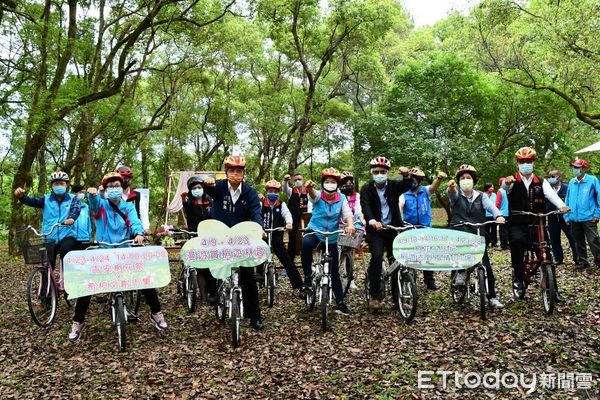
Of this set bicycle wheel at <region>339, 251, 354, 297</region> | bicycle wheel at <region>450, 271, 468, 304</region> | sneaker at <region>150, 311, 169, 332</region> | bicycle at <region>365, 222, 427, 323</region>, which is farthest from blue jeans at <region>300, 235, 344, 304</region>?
sneaker at <region>150, 311, 169, 332</region>

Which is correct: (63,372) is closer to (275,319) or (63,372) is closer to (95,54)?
(275,319)

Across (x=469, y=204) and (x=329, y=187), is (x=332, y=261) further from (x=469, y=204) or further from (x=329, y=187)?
(x=469, y=204)

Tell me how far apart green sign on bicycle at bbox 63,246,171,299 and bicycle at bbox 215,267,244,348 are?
0.77 m

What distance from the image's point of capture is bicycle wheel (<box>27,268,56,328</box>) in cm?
715

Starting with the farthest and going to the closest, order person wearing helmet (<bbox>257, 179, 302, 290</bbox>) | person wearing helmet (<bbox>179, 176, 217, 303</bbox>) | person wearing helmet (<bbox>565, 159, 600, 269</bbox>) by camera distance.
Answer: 1. person wearing helmet (<bbox>565, 159, 600, 269</bbox>)
2. person wearing helmet (<bbox>257, 179, 302, 290</bbox>)
3. person wearing helmet (<bbox>179, 176, 217, 303</bbox>)

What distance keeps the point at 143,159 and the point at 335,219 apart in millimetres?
25897

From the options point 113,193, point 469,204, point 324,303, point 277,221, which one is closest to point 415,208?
point 469,204

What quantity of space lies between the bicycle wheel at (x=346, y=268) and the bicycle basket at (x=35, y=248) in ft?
14.5

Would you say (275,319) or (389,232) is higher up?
(389,232)

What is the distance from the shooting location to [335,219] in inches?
280

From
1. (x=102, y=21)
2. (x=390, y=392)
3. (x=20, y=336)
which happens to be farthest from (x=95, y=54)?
(x=390, y=392)

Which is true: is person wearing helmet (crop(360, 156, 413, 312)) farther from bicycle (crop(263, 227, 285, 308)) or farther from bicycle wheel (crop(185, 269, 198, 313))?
bicycle wheel (crop(185, 269, 198, 313))

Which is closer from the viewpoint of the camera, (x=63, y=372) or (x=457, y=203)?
(x=63, y=372)

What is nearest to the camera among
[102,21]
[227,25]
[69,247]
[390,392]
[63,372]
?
[390,392]
